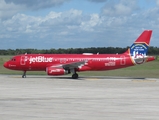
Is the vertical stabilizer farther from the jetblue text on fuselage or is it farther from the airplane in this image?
the jetblue text on fuselage

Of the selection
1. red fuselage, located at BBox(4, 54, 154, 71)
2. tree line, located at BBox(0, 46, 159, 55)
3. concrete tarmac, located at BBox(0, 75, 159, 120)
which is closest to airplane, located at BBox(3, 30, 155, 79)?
red fuselage, located at BBox(4, 54, 154, 71)

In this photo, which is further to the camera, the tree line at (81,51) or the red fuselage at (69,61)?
the tree line at (81,51)

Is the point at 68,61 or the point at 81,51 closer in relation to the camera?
the point at 68,61

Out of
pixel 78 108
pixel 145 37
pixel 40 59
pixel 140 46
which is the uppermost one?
pixel 145 37

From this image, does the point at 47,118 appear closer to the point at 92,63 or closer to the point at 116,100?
the point at 116,100

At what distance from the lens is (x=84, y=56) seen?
4831 centimetres

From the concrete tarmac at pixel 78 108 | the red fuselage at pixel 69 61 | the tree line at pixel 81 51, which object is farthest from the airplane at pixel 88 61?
the tree line at pixel 81 51

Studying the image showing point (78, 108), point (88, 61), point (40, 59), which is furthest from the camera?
point (88, 61)

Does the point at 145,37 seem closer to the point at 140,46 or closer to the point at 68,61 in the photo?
the point at 140,46

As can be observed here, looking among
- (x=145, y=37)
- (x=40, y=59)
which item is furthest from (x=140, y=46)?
(x=40, y=59)

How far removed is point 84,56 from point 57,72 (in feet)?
13.7

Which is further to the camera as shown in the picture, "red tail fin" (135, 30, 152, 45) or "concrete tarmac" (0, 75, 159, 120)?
"red tail fin" (135, 30, 152, 45)

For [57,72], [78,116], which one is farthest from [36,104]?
[57,72]

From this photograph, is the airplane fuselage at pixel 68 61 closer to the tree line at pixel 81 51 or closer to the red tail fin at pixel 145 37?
the red tail fin at pixel 145 37
